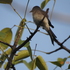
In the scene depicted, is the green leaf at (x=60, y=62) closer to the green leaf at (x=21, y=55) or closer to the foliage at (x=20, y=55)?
the foliage at (x=20, y=55)

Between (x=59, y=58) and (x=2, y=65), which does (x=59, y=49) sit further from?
(x=2, y=65)

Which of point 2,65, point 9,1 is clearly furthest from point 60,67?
point 9,1

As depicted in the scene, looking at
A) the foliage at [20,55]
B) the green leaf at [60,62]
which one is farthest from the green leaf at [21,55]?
the green leaf at [60,62]

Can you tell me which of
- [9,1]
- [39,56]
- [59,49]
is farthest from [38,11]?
[59,49]

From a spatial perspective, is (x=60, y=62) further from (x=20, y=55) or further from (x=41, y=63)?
(x=20, y=55)

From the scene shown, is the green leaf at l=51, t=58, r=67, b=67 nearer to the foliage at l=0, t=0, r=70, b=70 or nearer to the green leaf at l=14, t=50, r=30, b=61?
the foliage at l=0, t=0, r=70, b=70

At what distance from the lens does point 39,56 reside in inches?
32.9

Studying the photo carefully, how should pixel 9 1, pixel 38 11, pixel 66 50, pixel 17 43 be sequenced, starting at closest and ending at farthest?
pixel 66 50 → pixel 17 43 → pixel 9 1 → pixel 38 11

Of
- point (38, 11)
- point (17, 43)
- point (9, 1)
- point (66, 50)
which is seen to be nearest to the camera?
point (66, 50)

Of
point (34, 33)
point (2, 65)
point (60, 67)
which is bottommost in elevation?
point (60, 67)

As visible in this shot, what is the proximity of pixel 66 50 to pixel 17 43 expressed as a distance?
22 centimetres

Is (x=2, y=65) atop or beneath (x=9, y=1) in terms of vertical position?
beneath

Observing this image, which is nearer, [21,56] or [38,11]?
[21,56]

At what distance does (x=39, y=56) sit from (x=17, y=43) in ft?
0.38
